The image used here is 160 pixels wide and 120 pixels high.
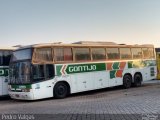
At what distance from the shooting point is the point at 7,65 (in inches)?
835

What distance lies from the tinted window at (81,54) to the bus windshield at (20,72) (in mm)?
3476

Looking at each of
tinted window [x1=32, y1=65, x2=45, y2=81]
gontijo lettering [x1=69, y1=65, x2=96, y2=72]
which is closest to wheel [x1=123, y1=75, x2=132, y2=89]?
gontijo lettering [x1=69, y1=65, x2=96, y2=72]

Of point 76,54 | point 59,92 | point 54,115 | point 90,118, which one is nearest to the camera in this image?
point 90,118

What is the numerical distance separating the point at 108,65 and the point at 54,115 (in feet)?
37.6

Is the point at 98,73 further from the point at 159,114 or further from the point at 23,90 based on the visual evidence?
the point at 159,114

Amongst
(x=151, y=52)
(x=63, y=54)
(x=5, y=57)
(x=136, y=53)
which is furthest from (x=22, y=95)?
(x=151, y=52)

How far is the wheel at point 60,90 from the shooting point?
66.2ft

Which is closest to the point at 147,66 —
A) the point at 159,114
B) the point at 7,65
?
the point at 7,65

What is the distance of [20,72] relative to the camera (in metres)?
19.5

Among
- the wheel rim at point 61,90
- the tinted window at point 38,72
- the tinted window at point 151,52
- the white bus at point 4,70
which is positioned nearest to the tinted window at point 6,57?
the white bus at point 4,70

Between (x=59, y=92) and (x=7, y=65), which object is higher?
(x=7, y=65)

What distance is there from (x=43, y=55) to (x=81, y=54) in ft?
9.77

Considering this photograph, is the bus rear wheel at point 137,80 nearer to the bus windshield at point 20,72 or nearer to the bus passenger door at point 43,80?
the bus passenger door at point 43,80

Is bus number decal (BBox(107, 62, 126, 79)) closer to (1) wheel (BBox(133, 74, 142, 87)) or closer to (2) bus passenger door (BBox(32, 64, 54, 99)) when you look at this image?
(1) wheel (BBox(133, 74, 142, 87))
